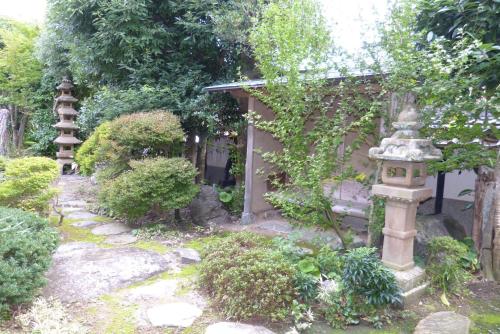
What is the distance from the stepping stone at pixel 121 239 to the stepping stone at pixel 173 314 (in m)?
2.34

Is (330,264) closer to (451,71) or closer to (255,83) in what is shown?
(451,71)

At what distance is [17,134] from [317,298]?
15596 mm

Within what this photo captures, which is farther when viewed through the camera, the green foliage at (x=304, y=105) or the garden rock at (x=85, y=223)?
the garden rock at (x=85, y=223)

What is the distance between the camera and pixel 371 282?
374 centimetres

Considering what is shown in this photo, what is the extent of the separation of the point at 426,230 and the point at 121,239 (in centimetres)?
475

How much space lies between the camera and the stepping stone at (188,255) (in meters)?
5.00

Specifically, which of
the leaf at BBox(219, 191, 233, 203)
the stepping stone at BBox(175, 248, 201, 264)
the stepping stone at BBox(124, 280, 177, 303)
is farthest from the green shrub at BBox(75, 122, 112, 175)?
the stepping stone at BBox(124, 280, 177, 303)

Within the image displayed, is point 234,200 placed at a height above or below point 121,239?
above

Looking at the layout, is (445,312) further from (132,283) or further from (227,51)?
(227,51)

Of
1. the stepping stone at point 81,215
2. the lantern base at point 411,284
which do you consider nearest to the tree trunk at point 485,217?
the lantern base at point 411,284

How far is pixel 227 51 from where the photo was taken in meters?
8.27

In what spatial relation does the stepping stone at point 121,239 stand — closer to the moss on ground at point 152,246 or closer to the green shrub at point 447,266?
the moss on ground at point 152,246

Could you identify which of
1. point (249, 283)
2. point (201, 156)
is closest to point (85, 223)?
point (201, 156)

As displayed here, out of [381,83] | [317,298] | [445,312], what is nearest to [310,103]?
[381,83]
